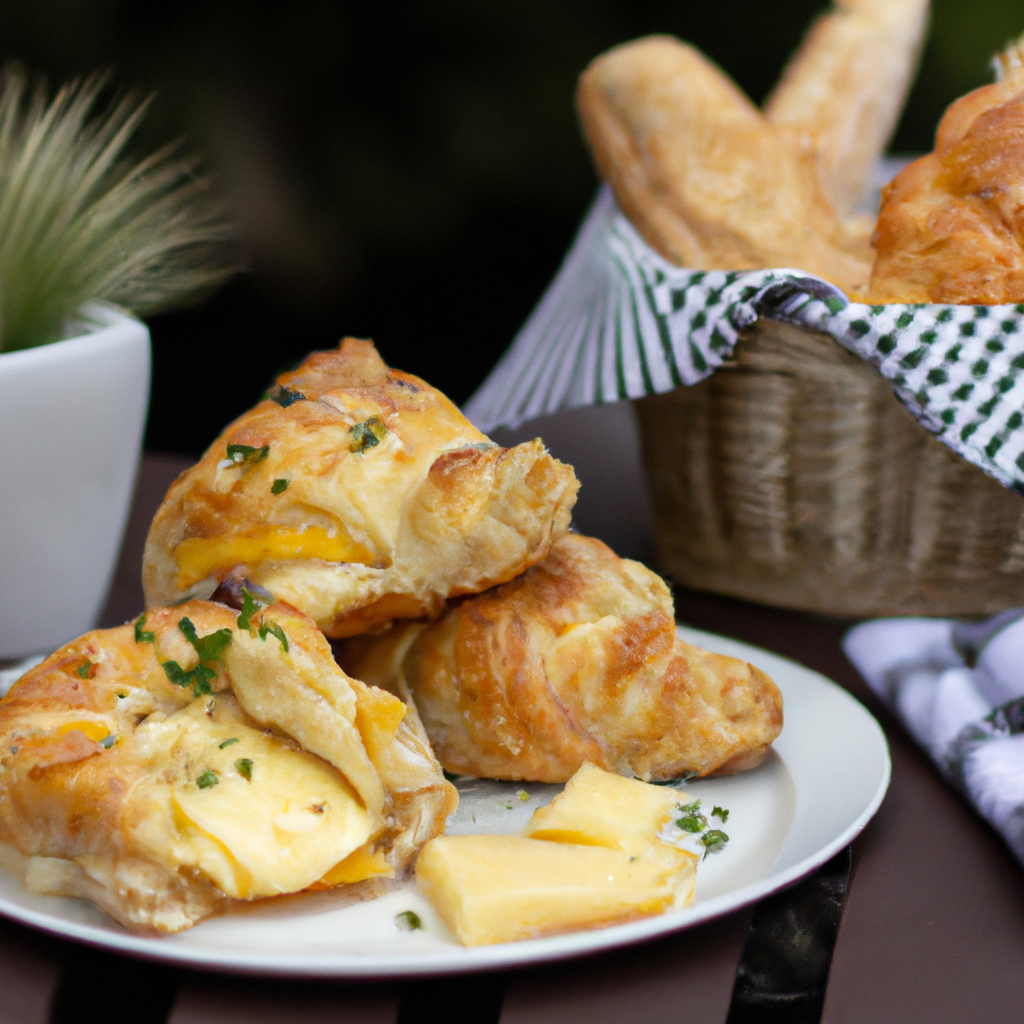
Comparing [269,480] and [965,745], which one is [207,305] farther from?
[965,745]

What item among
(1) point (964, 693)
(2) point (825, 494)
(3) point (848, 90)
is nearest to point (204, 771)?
(1) point (964, 693)

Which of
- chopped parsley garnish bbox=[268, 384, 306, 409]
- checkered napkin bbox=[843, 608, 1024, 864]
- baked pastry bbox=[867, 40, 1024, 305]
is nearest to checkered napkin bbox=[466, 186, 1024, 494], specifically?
baked pastry bbox=[867, 40, 1024, 305]

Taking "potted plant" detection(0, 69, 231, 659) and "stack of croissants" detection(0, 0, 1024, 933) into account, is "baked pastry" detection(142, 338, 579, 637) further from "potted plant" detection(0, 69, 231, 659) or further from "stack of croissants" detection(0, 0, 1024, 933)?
"potted plant" detection(0, 69, 231, 659)

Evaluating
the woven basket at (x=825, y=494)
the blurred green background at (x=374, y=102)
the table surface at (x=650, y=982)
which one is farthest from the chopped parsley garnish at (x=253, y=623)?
the blurred green background at (x=374, y=102)

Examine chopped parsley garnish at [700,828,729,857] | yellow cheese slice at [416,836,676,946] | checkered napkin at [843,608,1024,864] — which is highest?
yellow cheese slice at [416,836,676,946]

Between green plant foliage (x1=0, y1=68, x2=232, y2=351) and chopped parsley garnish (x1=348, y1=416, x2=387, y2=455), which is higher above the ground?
green plant foliage (x1=0, y1=68, x2=232, y2=351)

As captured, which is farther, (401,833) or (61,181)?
(61,181)

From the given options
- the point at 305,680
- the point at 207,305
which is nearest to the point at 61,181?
the point at 305,680
